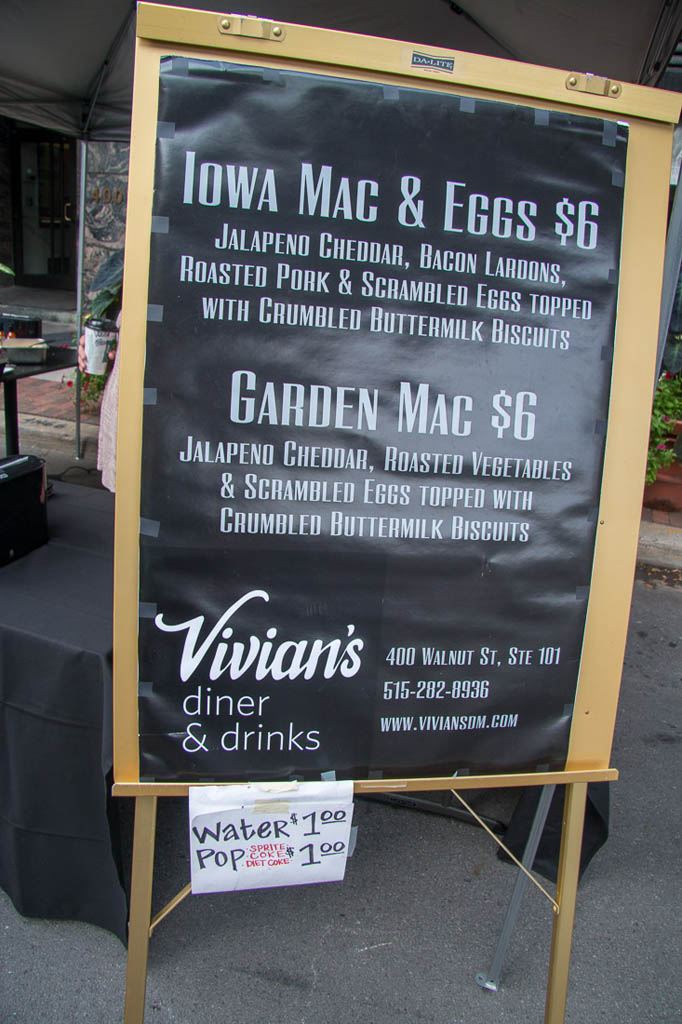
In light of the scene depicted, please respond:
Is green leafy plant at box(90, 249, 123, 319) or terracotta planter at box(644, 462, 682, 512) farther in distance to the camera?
terracotta planter at box(644, 462, 682, 512)

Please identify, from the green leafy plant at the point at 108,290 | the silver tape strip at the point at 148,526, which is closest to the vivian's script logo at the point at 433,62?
the silver tape strip at the point at 148,526

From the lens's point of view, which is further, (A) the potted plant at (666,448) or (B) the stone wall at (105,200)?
(B) the stone wall at (105,200)

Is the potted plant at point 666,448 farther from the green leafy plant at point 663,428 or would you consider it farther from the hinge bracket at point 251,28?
the hinge bracket at point 251,28

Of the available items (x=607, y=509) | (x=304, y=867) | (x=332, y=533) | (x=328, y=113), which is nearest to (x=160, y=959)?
(x=304, y=867)

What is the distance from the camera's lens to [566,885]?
1.54m

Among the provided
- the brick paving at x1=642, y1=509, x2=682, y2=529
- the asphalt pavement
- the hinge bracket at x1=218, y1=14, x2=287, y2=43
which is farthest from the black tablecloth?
the brick paving at x1=642, y1=509, x2=682, y2=529

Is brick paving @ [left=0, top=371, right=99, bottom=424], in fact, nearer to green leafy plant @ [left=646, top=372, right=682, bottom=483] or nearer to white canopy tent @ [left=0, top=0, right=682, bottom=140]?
white canopy tent @ [left=0, top=0, right=682, bottom=140]

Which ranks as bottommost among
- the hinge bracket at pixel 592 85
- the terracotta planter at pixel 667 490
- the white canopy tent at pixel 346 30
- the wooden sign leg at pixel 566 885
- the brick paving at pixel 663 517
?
the wooden sign leg at pixel 566 885

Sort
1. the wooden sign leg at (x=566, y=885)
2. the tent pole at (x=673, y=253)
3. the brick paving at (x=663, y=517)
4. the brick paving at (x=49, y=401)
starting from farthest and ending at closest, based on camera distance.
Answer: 1. the brick paving at (x=49, y=401)
2. the brick paving at (x=663, y=517)
3. the tent pole at (x=673, y=253)
4. the wooden sign leg at (x=566, y=885)

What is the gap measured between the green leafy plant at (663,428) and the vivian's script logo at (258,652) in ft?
14.5

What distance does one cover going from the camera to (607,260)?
1.37m

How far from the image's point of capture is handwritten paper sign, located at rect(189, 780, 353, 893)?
1419 mm

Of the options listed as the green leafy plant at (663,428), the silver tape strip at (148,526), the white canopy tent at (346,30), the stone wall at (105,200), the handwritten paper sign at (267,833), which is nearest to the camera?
the silver tape strip at (148,526)

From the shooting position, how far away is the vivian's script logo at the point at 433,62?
1.26m
